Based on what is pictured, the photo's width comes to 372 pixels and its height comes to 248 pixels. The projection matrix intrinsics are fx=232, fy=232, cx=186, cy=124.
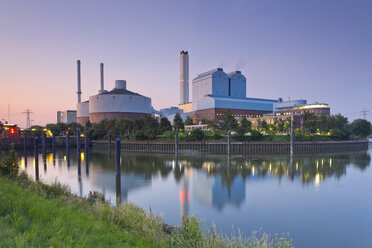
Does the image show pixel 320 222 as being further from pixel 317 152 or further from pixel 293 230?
pixel 317 152

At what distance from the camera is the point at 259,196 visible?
20844 millimetres

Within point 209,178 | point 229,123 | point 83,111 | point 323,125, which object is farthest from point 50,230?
point 83,111

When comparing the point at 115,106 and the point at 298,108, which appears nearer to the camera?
the point at 115,106

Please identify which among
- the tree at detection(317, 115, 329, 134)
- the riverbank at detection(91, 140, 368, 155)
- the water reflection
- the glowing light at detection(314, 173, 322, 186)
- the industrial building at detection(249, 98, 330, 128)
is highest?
the industrial building at detection(249, 98, 330, 128)

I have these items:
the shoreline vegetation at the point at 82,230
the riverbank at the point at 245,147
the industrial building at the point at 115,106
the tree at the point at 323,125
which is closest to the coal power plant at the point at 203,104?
the industrial building at the point at 115,106

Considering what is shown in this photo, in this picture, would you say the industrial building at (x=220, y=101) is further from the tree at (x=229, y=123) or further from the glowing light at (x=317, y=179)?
the glowing light at (x=317, y=179)

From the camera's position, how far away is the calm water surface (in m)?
14.0

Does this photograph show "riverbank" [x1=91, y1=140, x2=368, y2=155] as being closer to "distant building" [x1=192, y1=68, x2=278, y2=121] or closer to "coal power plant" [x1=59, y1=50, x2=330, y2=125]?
"coal power plant" [x1=59, y1=50, x2=330, y2=125]

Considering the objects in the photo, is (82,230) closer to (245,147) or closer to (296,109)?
(245,147)

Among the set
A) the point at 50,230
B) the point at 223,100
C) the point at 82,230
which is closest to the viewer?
the point at 50,230

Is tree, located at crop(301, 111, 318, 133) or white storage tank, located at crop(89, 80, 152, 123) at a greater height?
white storage tank, located at crop(89, 80, 152, 123)

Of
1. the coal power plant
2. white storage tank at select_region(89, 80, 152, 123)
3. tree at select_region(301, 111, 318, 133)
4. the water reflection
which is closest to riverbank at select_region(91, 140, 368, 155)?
tree at select_region(301, 111, 318, 133)

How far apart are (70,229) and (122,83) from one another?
133260 mm

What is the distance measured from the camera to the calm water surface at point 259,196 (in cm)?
1398
